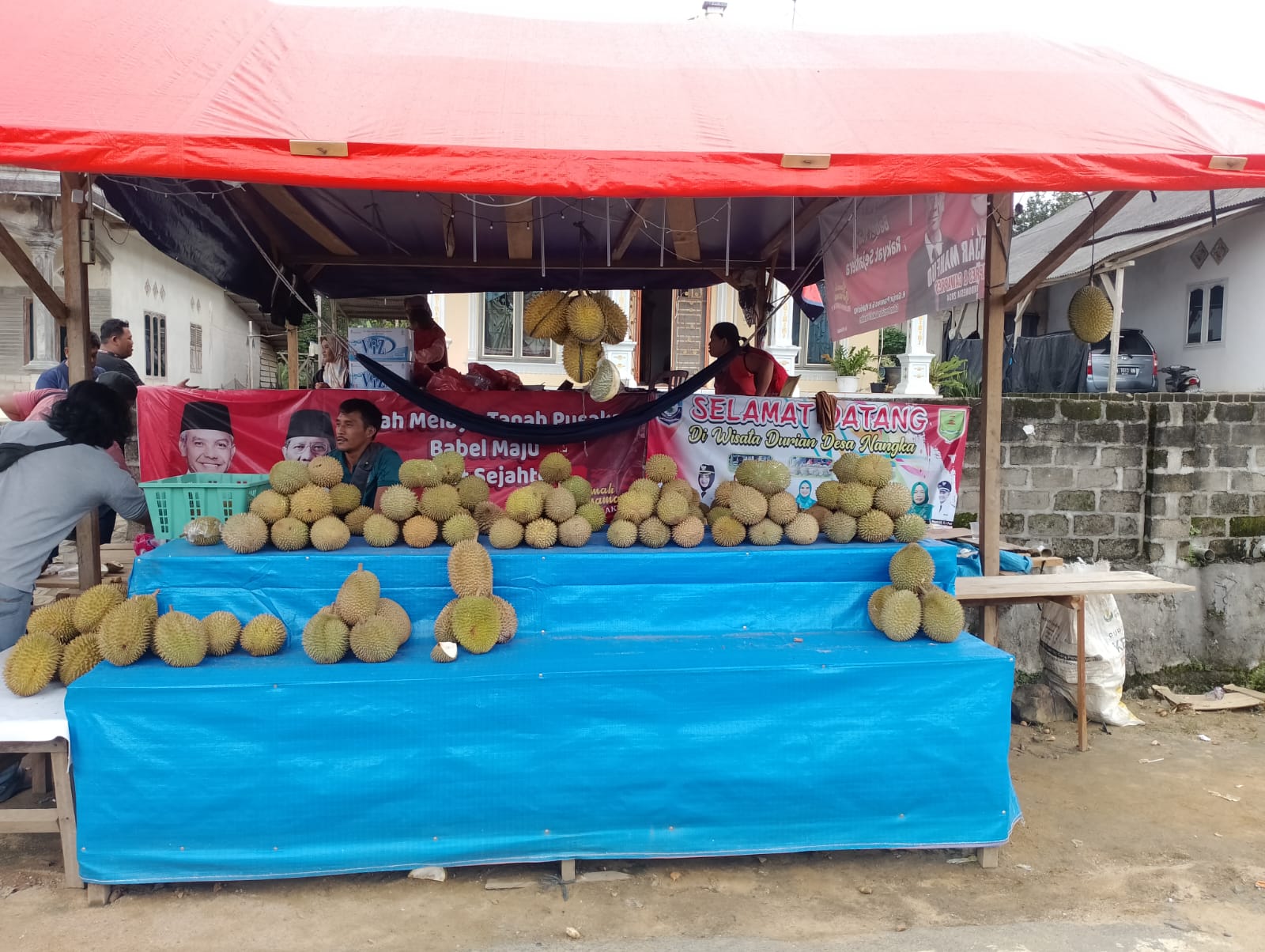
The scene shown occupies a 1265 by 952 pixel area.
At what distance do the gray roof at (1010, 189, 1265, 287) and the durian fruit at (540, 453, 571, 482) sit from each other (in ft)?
24.1

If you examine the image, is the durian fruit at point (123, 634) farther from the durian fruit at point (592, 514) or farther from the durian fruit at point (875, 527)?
the durian fruit at point (875, 527)

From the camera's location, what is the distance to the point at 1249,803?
4020 mm

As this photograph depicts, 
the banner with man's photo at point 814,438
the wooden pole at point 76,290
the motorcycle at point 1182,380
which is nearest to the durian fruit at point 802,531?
the banner with man's photo at point 814,438

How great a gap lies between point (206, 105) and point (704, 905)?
3.27 m

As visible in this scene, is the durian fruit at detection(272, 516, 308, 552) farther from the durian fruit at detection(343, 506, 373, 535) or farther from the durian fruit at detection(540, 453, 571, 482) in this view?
the durian fruit at detection(540, 453, 571, 482)

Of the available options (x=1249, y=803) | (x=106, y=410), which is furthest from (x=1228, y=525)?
(x=106, y=410)

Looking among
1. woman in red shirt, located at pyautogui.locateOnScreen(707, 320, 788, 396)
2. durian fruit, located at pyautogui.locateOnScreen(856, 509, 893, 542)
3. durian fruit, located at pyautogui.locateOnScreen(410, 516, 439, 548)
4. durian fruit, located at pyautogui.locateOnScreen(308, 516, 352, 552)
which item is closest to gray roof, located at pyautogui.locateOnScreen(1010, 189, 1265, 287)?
woman in red shirt, located at pyautogui.locateOnScreen(707, 320, 788, 396)

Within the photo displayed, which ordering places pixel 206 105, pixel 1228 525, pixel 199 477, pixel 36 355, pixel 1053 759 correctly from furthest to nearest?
pixel 36 355 → pixel 1228 525 → pixel 1053 759 → pixel 199 477 → pixel 206 105

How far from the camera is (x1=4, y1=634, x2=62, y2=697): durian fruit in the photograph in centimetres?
298

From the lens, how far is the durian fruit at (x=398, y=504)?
357 centimetres

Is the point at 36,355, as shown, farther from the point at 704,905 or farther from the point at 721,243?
the point at 704,905

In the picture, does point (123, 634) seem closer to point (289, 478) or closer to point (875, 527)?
point (289, 478)

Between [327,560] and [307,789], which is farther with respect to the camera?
[327,560]

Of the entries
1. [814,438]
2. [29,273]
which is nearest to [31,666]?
[29,273]
